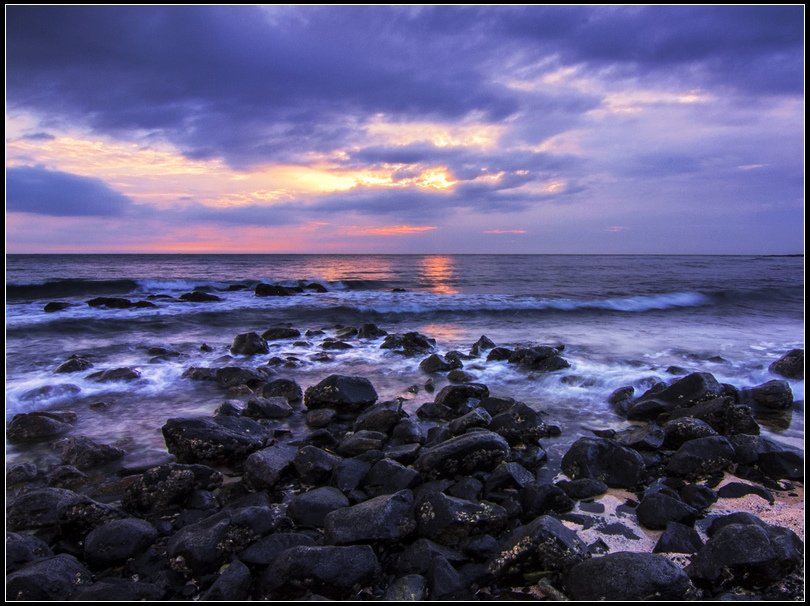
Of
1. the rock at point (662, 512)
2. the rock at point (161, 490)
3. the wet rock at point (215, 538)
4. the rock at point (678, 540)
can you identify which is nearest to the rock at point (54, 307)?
the rock at point (161, 490)

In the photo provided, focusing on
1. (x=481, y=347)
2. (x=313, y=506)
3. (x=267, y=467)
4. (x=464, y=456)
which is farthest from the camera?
(x=481, y=347)

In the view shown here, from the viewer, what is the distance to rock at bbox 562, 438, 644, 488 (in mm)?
4727

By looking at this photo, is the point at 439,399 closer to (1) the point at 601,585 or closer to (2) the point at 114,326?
(1) the point at 601,585

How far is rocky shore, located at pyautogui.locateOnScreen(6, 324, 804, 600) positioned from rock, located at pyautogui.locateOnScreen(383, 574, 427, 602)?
0.03 feet

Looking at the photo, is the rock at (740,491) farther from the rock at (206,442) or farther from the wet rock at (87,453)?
the wet rock at (87,453)

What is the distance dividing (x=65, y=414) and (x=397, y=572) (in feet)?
19.8

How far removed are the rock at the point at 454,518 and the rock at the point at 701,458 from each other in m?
2.35

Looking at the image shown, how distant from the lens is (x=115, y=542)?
3.62 m

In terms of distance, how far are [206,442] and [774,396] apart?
27.0 ft

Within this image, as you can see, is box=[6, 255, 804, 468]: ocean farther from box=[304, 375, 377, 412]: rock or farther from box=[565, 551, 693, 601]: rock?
A: box=[565, 551, 693, 601]: rock

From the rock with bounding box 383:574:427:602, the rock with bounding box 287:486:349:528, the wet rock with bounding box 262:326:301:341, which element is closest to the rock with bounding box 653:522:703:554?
the rock with bounding box 383:574:427:602

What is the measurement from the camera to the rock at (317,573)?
318 centimetres

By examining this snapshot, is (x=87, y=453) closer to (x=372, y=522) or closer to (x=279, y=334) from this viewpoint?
(x=372, y=522)

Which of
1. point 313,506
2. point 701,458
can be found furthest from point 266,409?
point 701,458
